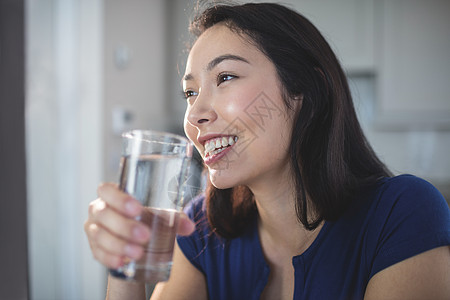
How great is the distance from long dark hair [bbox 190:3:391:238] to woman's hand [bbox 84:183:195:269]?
499 millimetres

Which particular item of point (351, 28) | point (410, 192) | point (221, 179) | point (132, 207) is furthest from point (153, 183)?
point (351, 28)

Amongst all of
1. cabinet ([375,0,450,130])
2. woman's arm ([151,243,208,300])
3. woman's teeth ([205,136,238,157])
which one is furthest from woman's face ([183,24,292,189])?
cabinet ([375,0,450,130])

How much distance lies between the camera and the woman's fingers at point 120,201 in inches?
18.8

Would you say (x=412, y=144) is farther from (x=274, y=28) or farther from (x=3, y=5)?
(x=3, y=5)

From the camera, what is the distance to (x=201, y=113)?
81 centimetres

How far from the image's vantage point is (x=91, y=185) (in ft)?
6.26

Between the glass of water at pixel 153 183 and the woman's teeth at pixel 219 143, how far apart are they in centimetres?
31

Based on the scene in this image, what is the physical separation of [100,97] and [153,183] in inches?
63.3

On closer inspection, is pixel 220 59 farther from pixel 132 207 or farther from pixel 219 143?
pixel 132 207

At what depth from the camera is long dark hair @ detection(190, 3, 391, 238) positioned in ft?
2.89

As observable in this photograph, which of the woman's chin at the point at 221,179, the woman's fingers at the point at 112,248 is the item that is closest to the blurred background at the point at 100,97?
the woman's chin at the point at 221,179

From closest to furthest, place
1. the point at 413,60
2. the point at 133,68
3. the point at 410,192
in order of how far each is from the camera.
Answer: the point at 410,192 < the point at 133,68 < the point at 413,60

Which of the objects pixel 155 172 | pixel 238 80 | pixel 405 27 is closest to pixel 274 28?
pixel 238 80

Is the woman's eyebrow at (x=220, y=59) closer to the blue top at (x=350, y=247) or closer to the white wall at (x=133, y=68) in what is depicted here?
the blue top at (x=350, y=247)
